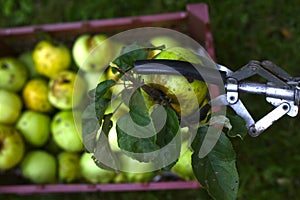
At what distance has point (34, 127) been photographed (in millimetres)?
1646

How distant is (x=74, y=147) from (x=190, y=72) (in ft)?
3.16

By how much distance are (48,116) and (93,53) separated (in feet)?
1.04

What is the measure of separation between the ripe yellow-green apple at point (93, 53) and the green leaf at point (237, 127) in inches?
32.6

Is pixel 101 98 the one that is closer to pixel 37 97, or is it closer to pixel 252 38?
pixel 37 97

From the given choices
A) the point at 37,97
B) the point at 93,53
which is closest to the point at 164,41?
the point at 93,53

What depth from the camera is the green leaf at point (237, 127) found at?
0.78 meters

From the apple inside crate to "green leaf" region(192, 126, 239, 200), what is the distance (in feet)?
2.27

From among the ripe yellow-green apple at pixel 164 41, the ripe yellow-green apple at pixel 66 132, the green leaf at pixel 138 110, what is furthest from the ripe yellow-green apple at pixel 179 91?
the ripe yellow-green apple at pixel 66 132

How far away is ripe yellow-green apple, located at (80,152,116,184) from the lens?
1.56 meters

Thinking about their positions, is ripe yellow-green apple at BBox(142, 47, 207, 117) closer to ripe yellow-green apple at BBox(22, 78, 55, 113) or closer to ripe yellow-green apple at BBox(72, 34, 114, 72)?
ripe yellow-green apple at BBox(72, 34, 114, 72)

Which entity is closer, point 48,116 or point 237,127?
point 237,127

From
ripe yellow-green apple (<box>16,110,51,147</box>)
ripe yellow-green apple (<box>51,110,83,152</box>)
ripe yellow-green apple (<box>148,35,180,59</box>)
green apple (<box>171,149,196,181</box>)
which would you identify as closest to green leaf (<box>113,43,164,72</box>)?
green apple (<box>171,149,196,181</box>)

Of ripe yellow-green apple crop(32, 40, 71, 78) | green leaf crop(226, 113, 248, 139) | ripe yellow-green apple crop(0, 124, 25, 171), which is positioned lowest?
ripe yellow-green apple crop(0, 124, 25, 171)

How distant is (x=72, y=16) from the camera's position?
195 cm
